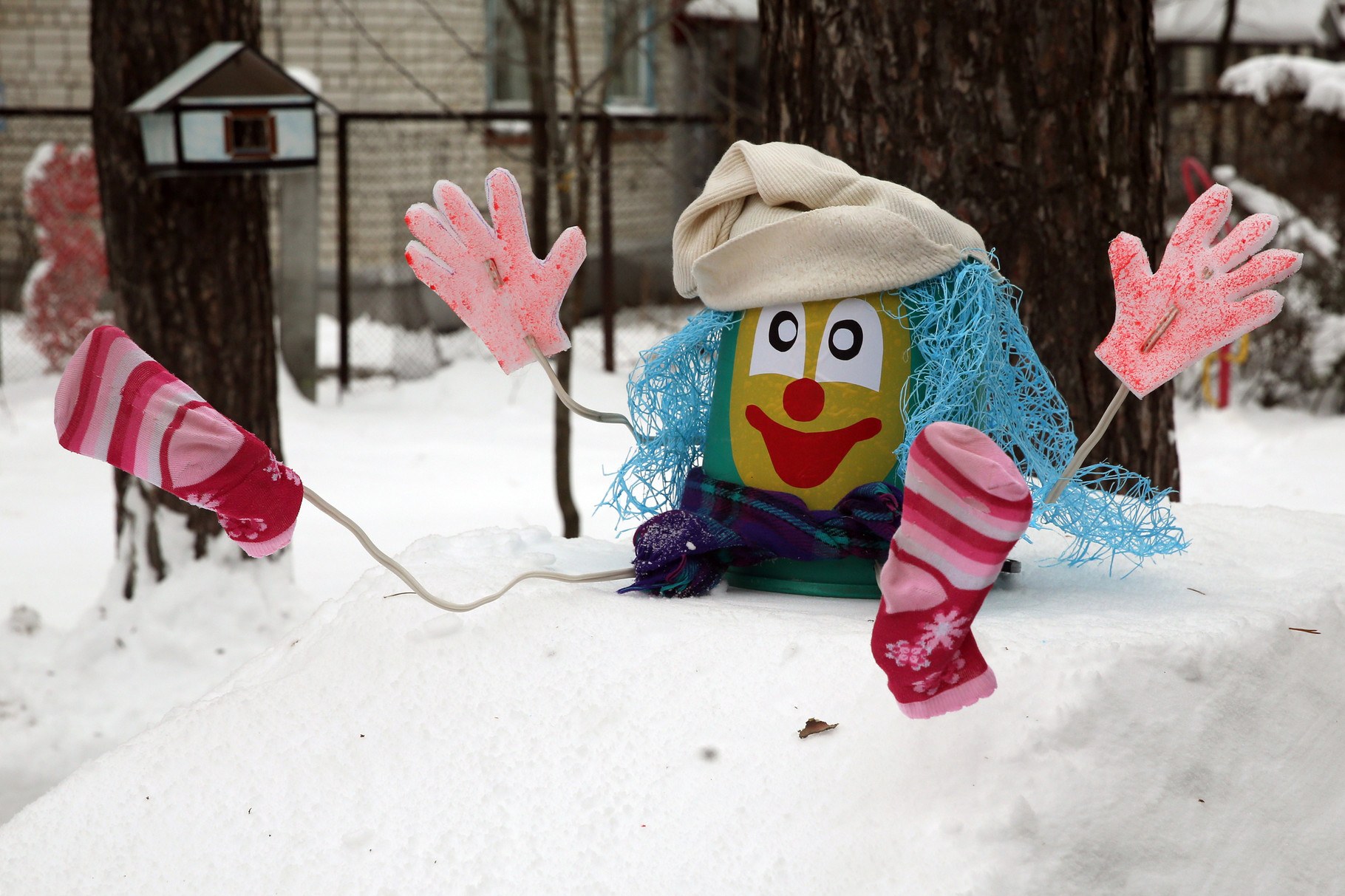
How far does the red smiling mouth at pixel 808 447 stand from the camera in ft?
5.35

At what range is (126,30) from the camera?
366 cm

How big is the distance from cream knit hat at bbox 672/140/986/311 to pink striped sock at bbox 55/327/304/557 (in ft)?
2.27

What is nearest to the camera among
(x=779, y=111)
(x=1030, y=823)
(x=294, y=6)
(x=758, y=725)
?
(x=1030, y=823)

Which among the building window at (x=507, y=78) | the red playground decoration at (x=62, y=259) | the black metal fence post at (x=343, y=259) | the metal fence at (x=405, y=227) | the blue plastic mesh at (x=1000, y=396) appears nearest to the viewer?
the blue plastic mesh at (x=1000, y=396)

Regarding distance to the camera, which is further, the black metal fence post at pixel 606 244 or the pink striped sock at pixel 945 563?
the black metal fence post at pixel 606 244

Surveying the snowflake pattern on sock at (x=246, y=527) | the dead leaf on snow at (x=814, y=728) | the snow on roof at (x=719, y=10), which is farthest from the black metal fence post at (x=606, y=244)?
the dead leaf on snow at (x=814, y=728)

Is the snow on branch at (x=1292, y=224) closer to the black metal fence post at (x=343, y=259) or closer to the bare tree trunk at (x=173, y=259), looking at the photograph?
the black metal fence post at (x=343, y=259)

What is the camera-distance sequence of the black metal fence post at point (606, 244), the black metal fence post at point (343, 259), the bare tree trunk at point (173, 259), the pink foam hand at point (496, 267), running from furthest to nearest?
the black metal fence post at point (343, 259), the black metal fence post at point (606, 244), the bare tree trunk at point (173, 259), the pink foam hand at point (496, 267)

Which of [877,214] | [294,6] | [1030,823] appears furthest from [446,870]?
[294,6]

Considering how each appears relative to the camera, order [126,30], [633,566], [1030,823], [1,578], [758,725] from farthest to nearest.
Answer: [1,578]
[126,30]
[633,566]
[758,725]
[1030,823]

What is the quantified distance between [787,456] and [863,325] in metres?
0.20

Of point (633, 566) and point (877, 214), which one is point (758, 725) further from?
point (877, 214)

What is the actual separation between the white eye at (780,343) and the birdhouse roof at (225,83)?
2.43 m

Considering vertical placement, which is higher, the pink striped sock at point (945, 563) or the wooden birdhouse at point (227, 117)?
the wooden birdhouse at point (227, 117)
